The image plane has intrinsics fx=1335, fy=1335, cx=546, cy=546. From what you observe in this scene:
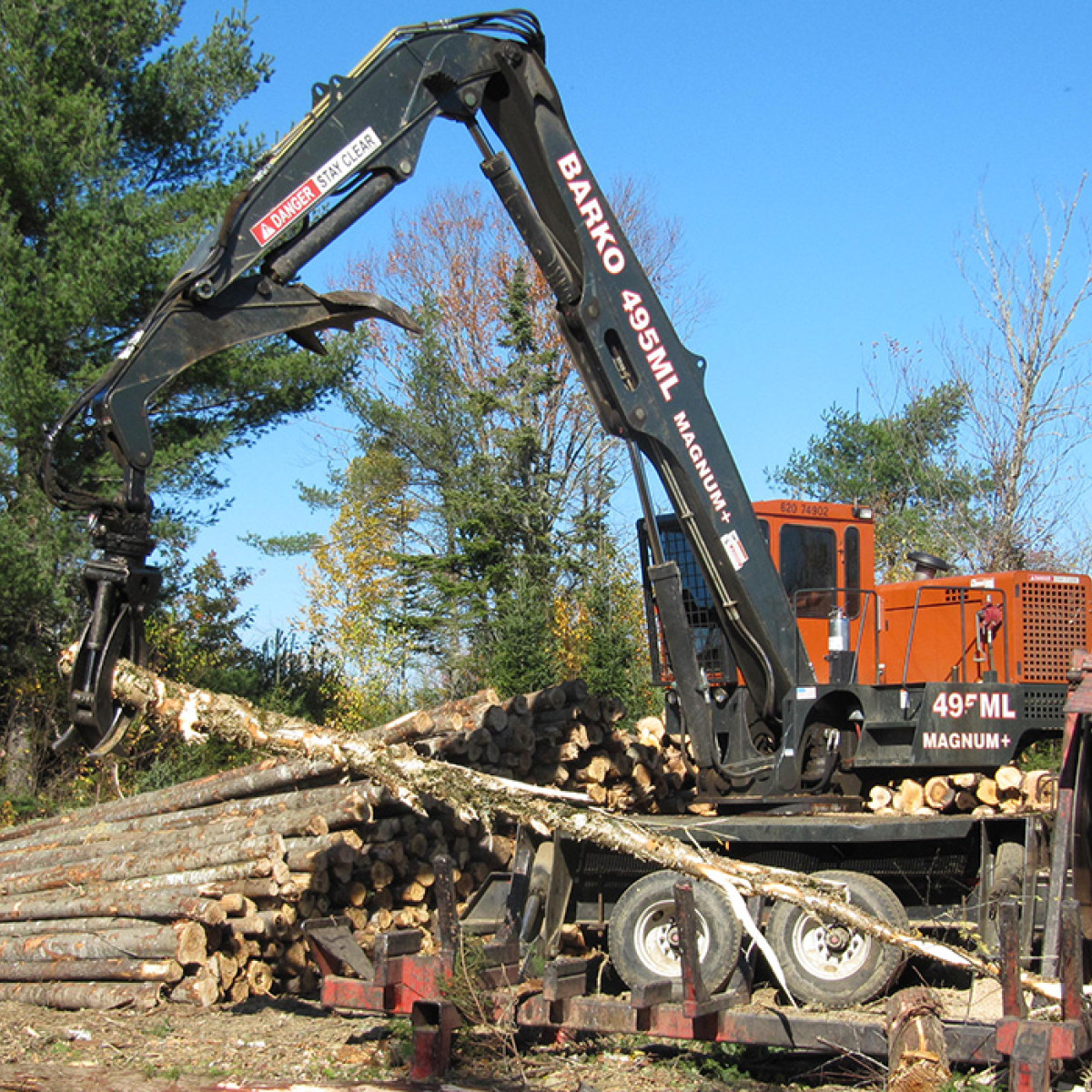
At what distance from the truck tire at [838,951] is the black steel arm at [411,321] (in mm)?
1631

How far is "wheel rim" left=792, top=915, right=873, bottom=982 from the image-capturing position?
7.90 m

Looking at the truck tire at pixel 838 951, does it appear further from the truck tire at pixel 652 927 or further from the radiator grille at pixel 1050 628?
the radiator grille at pixel 1050 628

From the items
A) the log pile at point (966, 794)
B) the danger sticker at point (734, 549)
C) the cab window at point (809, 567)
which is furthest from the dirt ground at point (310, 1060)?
the cab window at point (809, 567)

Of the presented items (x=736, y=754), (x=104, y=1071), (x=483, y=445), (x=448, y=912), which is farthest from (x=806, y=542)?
(x=483, y=445)

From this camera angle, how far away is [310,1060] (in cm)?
768

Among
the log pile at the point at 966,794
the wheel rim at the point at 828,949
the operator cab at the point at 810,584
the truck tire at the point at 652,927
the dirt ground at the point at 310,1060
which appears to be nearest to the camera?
the dirt ground at the point at 310,1060

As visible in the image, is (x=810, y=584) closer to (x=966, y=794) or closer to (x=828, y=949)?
(x=966, y=794)

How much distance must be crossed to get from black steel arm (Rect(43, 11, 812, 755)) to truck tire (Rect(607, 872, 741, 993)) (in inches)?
69.0

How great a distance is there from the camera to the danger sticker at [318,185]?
25.6 ft

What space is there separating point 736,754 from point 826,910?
2712 mm

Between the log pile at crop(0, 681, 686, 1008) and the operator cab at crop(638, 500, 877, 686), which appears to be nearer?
the log pile at crop(0, 681, 686, 1008)

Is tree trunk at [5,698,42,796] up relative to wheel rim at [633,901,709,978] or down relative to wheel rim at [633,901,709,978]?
up

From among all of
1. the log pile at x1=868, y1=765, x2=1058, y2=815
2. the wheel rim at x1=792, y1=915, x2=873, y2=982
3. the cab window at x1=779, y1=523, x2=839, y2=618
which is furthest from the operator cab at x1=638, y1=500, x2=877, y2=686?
the wheel rim at x1=792, y1=915, x2=873, y2=982

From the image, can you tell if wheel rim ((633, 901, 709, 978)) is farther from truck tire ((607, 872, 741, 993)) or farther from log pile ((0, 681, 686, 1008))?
log pile ((0, 681, 686, 1008))
